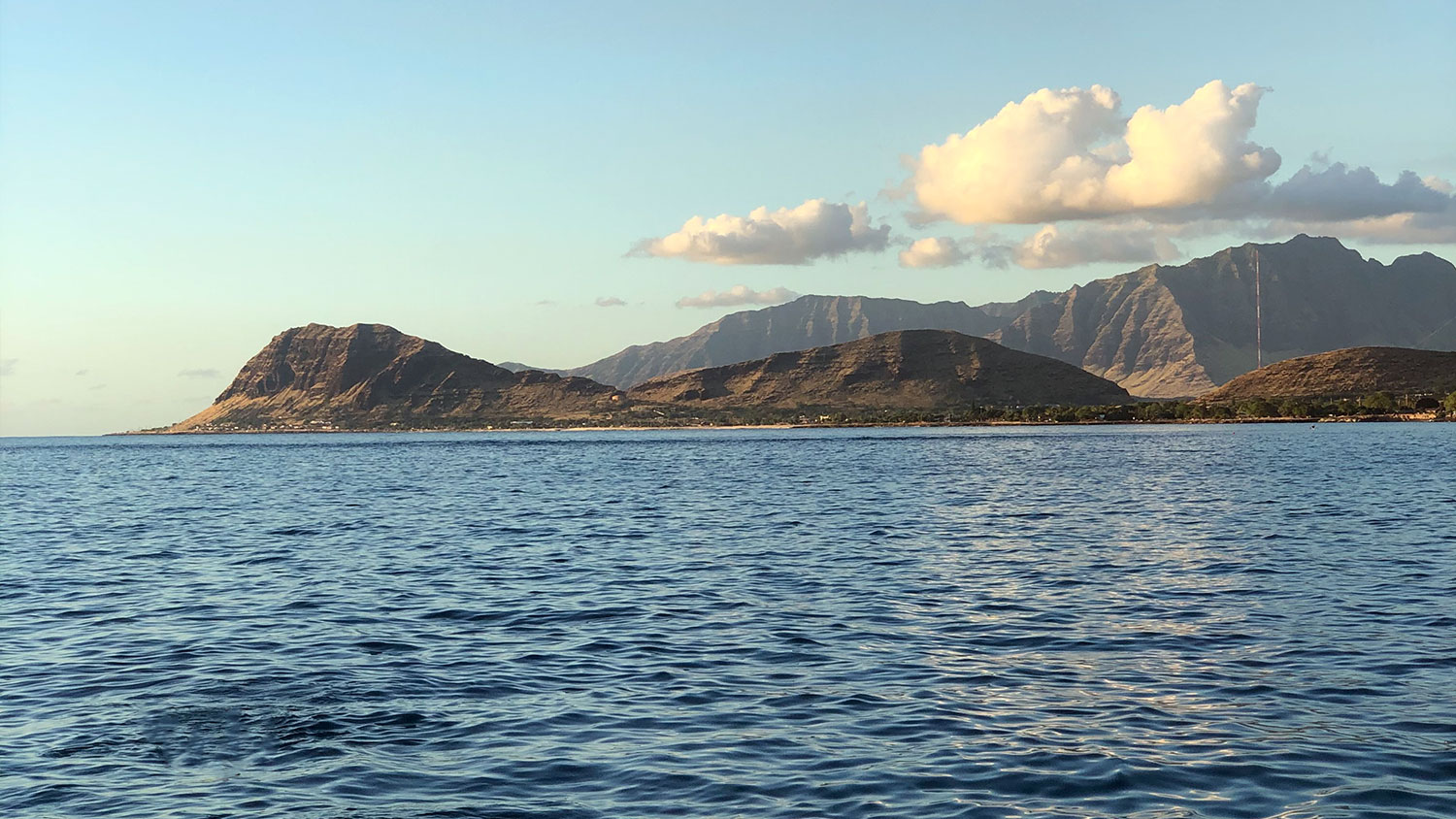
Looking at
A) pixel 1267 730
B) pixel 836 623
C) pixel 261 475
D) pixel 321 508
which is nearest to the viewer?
pixel 1267 730

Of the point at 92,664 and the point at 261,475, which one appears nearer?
the point at 92,664

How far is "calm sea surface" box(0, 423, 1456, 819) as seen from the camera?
17312mm

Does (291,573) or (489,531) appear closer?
(291,573)

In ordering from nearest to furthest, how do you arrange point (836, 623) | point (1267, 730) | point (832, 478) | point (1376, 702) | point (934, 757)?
point (934, 757) → point (1267, 730) → point (1376, 702) → point (836, 623) → point (832, 478)

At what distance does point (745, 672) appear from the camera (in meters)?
25.4

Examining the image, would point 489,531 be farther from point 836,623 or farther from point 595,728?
point 595,728

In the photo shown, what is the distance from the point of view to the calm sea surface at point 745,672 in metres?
17.3

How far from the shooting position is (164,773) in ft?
61.3

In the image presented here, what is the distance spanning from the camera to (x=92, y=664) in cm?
2753

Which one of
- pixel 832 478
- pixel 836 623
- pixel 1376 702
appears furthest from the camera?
pixel 832 478

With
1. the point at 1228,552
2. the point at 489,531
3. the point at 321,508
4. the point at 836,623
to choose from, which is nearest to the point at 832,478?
the point at 321,508

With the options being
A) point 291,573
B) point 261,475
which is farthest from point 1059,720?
point 261,475

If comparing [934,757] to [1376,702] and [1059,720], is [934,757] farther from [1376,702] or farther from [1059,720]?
[1376,702]

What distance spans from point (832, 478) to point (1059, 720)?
9388 centimetres
